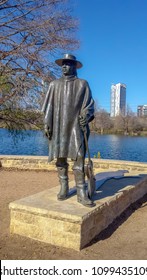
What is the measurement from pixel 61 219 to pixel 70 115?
1.54m

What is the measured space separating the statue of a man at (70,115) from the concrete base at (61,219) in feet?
0.94

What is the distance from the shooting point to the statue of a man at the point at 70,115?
4363 mm

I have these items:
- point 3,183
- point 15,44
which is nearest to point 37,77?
point 15,44

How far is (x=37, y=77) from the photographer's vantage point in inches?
429

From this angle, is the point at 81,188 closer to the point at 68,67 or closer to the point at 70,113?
the point at 70,113

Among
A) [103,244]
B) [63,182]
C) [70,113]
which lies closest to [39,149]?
[63,182]

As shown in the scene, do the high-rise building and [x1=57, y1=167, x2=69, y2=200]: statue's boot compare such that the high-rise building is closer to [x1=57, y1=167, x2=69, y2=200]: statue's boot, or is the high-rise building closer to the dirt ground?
the dirt ground

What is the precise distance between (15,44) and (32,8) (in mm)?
1961

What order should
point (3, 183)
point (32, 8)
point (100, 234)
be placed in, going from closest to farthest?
point (100, 234) < point (3, 183) < point (32, 8)

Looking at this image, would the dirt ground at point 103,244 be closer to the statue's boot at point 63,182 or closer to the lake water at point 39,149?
the statue's boot at point 63,182

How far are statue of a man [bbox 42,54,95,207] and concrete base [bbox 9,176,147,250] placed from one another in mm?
287

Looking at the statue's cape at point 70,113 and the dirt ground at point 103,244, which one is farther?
the statue's cape at point 70,113

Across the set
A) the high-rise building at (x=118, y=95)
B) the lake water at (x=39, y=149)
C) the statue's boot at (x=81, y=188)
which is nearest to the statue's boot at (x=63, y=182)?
the statue's boot at (x=81, y=188)

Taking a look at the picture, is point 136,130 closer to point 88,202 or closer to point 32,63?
point 32,63
